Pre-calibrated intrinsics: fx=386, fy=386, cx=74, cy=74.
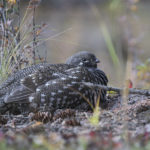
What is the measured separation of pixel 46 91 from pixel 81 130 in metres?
1.82

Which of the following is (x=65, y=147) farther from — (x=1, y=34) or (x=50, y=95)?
(x=1, y=34)

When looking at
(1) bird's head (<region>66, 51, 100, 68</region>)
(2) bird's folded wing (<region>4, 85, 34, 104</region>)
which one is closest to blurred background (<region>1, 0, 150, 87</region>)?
(1) bird's head (<region>66, 51, 100, 68</region>)

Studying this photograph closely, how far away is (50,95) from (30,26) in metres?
1.81

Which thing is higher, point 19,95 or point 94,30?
point 94,30

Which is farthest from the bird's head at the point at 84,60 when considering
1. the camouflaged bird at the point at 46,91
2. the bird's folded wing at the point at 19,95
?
the bird's folded wing at the point at 19,95

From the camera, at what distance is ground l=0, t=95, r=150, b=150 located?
3.21 m

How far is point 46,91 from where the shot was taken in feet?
19.2

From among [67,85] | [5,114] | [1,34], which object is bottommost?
[5,114]

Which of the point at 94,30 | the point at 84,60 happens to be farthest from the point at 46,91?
the point at 94,30

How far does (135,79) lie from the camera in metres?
9.02

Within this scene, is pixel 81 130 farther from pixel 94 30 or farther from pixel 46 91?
pixel 94 30

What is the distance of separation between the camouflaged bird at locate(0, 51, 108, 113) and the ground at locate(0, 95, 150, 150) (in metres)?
0.30

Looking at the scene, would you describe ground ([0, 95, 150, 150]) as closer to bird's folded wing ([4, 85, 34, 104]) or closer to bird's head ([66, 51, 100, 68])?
bird's folded wing ([4, 85, 34, 104])

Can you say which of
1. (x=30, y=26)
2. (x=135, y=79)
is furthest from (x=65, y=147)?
(x=135, y=79)
